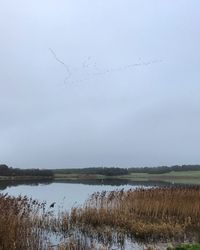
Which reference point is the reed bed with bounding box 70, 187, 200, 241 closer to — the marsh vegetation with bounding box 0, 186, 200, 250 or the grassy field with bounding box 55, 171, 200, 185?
the marsh vegetation with bounding box 0, 186, 200, 250

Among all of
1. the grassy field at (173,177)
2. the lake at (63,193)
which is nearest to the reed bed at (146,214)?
the lake at (63,193)

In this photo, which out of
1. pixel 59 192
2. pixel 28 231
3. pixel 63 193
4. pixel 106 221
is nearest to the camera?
pixel 28 231

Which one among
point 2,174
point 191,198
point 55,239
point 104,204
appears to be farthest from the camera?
point 2,174

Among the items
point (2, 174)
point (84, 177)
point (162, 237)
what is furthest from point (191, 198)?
point (84, 177)

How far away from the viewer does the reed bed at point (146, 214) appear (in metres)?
20.1

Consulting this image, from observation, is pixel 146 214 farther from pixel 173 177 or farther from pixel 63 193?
pixel 173 177

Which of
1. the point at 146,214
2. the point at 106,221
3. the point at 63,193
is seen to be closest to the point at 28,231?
the point at 106,221

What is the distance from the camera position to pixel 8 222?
539 inches

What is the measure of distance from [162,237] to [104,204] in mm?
4659

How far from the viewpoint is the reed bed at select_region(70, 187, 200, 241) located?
66.0ft

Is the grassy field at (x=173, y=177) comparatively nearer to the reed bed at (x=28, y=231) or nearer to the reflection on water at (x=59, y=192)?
the reflection on water at (x=59, y=192)

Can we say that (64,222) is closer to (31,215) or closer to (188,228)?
(31,215)

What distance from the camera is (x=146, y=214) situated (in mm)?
23625

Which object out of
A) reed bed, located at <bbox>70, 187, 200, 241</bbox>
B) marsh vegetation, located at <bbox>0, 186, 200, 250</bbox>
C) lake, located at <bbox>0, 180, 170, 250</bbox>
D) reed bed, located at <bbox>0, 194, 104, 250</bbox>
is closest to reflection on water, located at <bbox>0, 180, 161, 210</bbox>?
lake, located at <bbox>0, 180, 170, 250</bbox>
